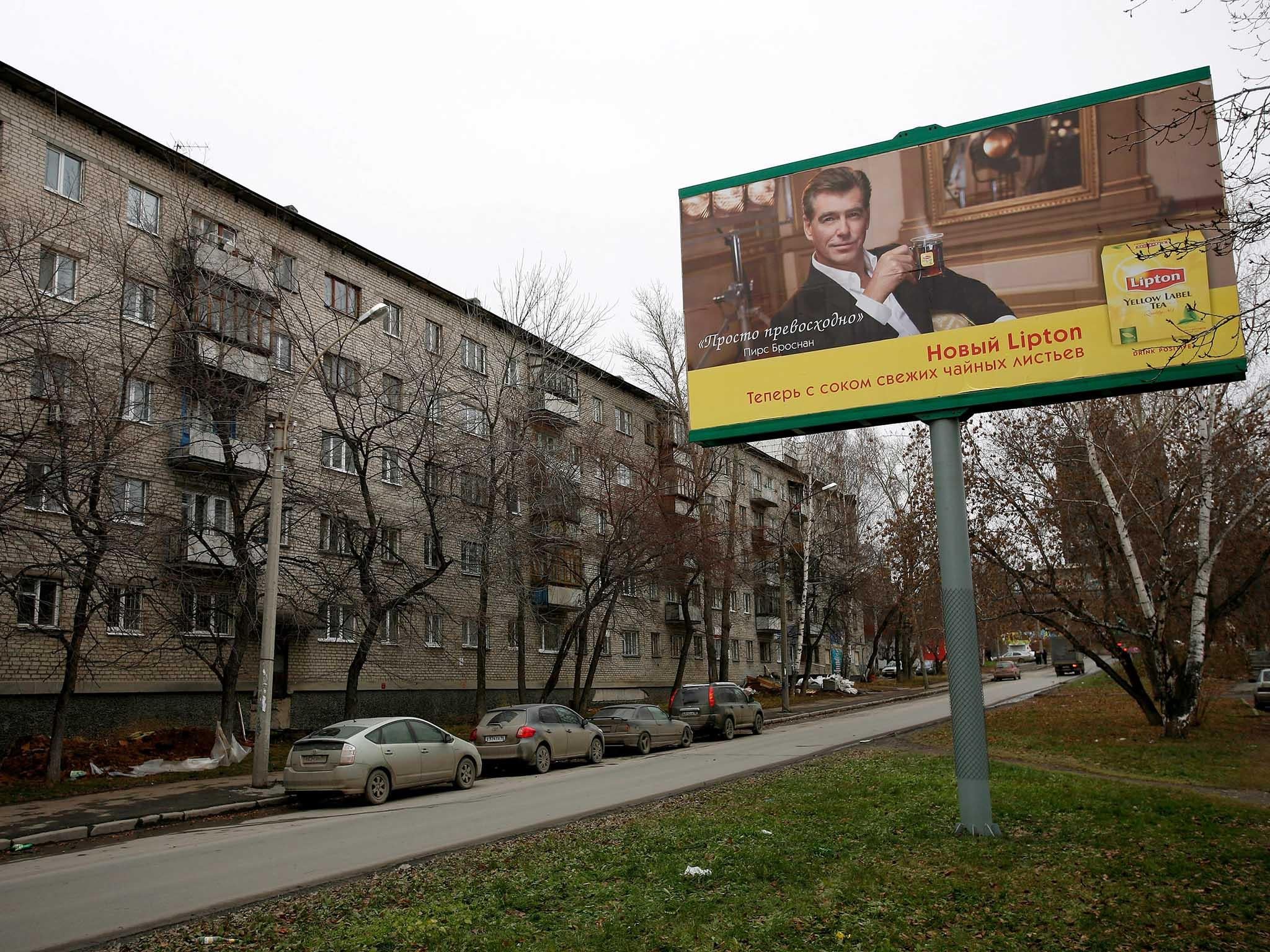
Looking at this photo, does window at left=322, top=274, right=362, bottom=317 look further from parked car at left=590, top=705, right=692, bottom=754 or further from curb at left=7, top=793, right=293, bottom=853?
curb at left=7, top=793, right=293, bottom=853

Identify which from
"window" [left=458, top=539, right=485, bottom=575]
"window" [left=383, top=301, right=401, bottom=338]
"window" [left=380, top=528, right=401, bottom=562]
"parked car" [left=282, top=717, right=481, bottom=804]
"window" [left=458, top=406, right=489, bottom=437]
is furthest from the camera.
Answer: "window" [left=383, top=301, right=401, bottom=338]

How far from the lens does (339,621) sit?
2806 cm

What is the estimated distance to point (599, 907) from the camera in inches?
282

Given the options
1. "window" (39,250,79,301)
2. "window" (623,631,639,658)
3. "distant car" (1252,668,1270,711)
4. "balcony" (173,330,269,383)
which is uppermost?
"window" (39,250,79,301)

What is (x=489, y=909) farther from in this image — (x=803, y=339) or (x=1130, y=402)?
(x=1130, y=402)

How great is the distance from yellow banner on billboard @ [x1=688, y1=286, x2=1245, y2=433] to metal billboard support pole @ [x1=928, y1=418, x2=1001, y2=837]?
2.11ft

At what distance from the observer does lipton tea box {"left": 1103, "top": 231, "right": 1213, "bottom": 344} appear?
398 inches

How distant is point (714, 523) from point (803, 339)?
26688 millimetres

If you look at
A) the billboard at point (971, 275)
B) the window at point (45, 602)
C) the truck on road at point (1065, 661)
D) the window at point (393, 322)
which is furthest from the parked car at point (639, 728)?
the truck on road at point (1065, 661)

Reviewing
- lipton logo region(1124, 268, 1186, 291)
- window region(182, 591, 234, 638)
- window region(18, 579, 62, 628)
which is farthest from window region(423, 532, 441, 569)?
lipton logo region(1124, 268, 1186, 291)

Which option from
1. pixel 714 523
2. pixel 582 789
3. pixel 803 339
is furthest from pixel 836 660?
pixel 803 339

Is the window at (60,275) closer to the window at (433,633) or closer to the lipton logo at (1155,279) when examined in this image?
the window at (433,633)

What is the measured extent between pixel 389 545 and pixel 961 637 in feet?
57.5

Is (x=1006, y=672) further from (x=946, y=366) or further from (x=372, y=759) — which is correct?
(x=946, y=366)
